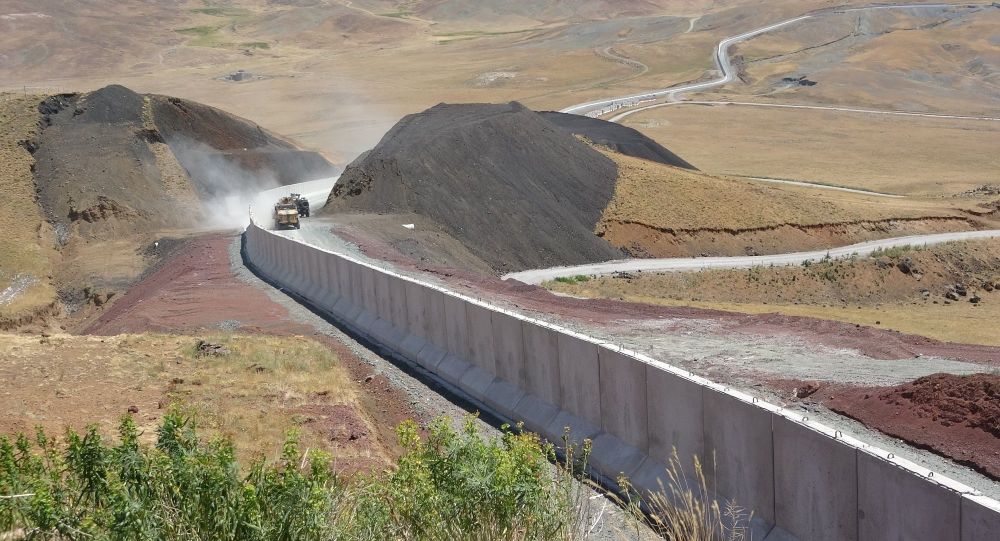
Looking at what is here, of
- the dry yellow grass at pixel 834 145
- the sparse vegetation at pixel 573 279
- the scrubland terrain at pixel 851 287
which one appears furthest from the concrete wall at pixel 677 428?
the dry yellow grass at pixel 834 145

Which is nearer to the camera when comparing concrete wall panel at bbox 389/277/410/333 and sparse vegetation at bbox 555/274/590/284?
concrete wall panel at bbox 389/277/410/333

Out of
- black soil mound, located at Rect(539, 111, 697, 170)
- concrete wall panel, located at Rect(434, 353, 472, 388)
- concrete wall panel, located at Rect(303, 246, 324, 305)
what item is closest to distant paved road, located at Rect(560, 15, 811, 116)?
black soil mound, located at Rect(539, 111, 697, 170)

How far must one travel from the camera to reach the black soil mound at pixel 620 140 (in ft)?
249

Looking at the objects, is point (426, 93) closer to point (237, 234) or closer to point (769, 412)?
point (237, 234)

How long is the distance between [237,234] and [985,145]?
274ft

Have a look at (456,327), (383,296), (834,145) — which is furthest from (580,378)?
(834,145)

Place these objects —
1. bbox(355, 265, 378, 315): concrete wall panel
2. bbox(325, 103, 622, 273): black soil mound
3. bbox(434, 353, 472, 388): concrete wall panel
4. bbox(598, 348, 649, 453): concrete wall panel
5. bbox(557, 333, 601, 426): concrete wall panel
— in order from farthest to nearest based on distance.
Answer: bbox(325, 103, 622, 273): black soil mound, bbox(355, 265, 378, 315): concrete wall panel, bbox(434, 353, 472, 388): concrete wall panel, bbox(557, 333, 601, 426): concrete wall panel, bbox(598, 348, 649, 453): concrete wall panel

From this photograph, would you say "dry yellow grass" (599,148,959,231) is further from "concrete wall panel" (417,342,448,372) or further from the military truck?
"concrete wall panel" (417,342,448,372)

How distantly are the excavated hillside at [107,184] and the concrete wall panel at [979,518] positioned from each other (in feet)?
125

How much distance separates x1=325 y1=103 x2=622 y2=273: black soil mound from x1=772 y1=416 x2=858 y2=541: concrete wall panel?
38929 mm

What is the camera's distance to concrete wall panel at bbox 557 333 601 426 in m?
13.4

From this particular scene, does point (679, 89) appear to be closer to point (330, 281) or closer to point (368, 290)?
point (330, 281)

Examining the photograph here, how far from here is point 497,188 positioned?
2170 inches

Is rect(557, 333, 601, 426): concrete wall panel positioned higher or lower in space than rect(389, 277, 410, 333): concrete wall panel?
higher
